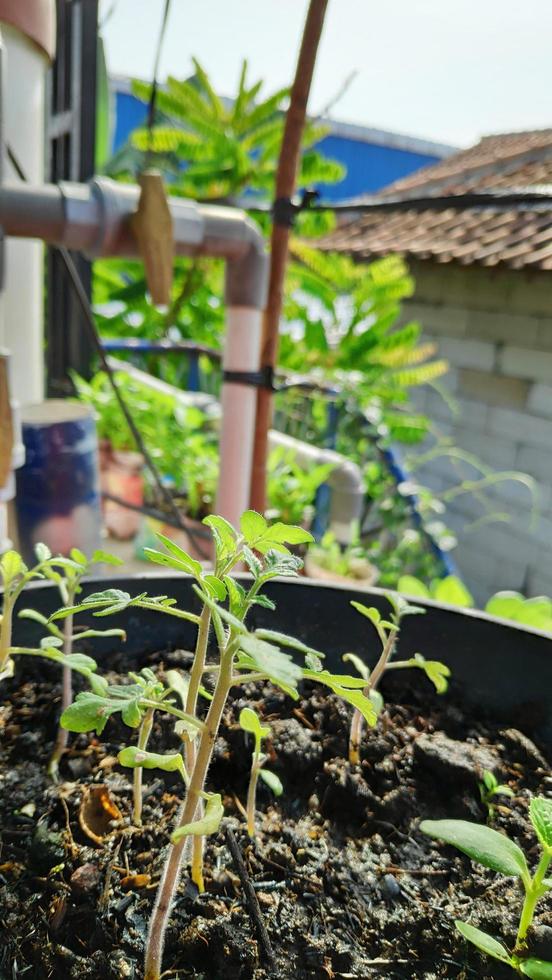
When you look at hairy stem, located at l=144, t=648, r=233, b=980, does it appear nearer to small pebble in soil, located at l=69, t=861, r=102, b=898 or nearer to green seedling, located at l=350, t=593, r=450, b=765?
small pebble in soil, located at l=69, t=861, r=102, b=898

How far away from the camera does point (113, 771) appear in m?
0.50

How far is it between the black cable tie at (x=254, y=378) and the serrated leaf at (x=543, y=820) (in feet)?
2.48

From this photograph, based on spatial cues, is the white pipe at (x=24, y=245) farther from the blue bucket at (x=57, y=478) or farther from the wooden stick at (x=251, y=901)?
the wooden stick at (x=251, y=901)

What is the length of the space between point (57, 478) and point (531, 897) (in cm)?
94

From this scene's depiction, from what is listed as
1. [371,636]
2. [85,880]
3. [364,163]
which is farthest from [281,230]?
[364,163]

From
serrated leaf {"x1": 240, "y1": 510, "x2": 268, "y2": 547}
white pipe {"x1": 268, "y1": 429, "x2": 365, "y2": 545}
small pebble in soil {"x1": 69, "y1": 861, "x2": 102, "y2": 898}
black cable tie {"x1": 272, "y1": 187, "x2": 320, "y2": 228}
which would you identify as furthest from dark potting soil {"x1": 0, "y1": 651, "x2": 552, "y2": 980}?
white pipe {"x1": 268, "y1": 429, "x2": 365, "y2": 545}

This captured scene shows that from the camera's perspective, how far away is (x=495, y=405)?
3748mm

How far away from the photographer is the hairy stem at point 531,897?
0.35m

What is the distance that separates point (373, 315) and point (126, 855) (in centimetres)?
256

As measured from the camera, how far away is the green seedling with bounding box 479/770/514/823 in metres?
0.48

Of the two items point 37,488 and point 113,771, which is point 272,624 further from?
point 37,488

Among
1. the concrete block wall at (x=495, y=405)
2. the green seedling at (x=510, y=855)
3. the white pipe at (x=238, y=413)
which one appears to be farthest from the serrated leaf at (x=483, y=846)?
the concrete block wall at (x=495, y=405)

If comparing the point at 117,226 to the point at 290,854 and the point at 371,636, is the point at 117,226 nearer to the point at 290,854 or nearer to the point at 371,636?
the point at 371,636

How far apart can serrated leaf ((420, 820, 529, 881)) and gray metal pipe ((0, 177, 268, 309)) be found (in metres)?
0.74
